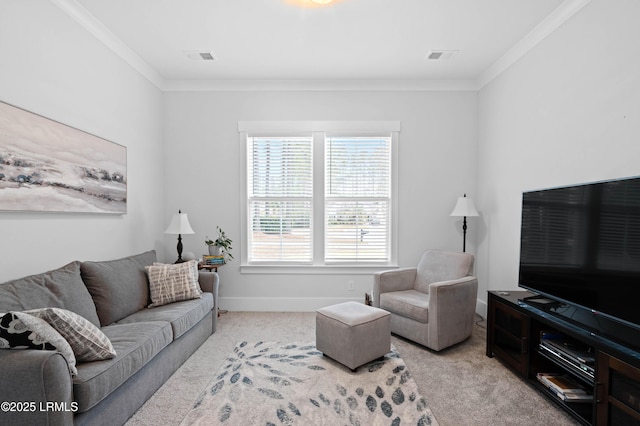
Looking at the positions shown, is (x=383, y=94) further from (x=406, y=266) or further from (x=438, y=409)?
(x=438, y=409)

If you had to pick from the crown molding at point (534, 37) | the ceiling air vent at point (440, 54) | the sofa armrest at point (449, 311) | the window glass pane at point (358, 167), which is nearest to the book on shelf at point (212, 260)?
the window glass pane at point (358, 167)

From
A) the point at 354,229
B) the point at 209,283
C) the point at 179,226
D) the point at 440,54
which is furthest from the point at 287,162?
the point at 440,54

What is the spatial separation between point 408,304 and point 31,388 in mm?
2711

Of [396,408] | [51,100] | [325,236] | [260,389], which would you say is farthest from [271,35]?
[396,408]

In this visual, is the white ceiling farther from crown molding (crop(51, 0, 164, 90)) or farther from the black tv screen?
the black tv screen

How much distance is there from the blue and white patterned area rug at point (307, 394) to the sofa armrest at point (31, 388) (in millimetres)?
762

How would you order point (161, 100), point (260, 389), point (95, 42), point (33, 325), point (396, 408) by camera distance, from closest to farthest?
1. point (33, 325)
2. point (396, 408)
3. point (260, 389)
4. point (95, 42)
5. point (161, 100)

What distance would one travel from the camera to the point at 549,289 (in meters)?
2.35

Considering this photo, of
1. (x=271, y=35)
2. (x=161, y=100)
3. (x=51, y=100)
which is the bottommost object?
(x=51, y=100)

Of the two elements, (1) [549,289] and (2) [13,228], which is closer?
(2) [13,228]

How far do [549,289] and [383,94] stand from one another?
2.83 meters

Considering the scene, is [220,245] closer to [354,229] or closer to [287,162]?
[287,162]

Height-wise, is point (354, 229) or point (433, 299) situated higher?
point (354, 229)

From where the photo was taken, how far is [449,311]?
9.46 feet
